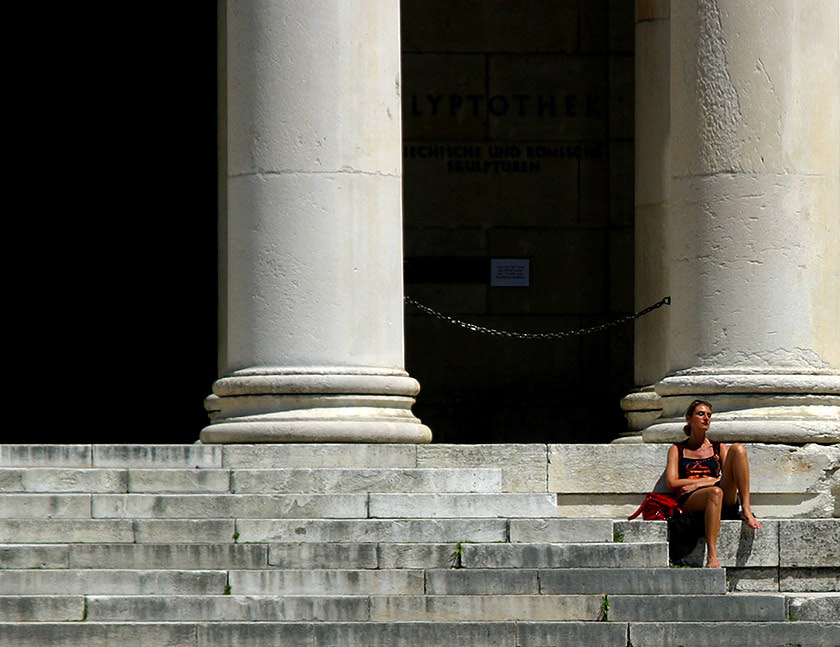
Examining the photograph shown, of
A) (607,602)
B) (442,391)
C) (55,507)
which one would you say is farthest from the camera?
(442,391)

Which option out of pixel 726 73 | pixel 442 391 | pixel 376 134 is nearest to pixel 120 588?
pixel 376 134

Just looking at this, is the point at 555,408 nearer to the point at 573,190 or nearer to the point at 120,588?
the point at 573,190

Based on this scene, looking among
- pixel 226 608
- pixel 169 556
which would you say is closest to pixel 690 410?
pixel 226 608

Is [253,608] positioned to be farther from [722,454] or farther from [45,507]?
[722,454]

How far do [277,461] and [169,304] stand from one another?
37.4ft

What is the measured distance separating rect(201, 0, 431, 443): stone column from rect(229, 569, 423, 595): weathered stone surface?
118 inches

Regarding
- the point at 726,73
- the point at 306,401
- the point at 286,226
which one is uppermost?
the point at 726,73

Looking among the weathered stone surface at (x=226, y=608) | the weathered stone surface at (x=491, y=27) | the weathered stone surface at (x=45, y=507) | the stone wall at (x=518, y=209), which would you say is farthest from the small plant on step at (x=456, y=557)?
the weathered stone surface at (x=491, y=27)

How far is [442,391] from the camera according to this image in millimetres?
28656

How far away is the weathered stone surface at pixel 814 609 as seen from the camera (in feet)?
56.6

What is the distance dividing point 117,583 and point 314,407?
146 inches

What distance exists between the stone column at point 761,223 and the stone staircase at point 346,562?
172 centimetres

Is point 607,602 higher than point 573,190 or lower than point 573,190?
lower

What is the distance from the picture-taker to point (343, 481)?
1870 cm
